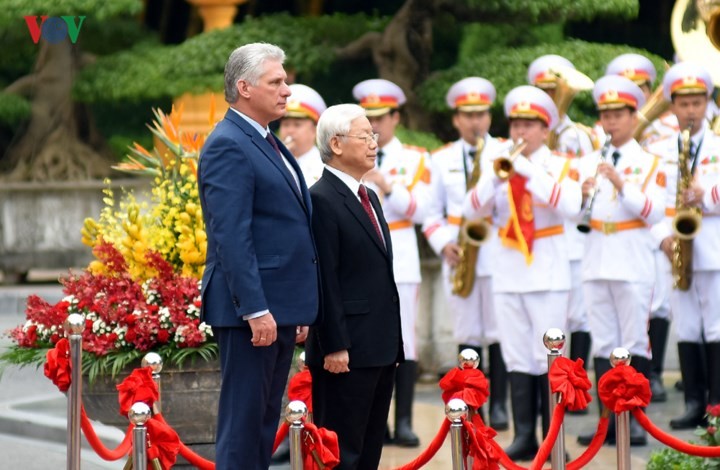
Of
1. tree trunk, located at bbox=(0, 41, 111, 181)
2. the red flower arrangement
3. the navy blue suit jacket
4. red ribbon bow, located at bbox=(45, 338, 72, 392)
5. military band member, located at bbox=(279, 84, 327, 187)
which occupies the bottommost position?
red ribbon bow, located at bbox=(45, 338, 72, 392)

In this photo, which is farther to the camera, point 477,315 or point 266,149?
point 477,315

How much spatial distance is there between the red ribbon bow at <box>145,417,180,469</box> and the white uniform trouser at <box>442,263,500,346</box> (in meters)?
3.93

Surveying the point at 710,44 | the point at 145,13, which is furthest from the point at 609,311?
the point at 145,13

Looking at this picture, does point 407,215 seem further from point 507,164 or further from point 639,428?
point 639,428

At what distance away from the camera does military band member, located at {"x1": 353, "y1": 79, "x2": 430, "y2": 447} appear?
9039 mm

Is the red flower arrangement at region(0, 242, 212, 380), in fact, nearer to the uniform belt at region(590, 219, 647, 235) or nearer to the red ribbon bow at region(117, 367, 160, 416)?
the red ribbon bow at region(117, 367, 160, 416)

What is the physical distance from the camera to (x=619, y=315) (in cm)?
889

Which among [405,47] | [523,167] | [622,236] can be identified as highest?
[405,47]

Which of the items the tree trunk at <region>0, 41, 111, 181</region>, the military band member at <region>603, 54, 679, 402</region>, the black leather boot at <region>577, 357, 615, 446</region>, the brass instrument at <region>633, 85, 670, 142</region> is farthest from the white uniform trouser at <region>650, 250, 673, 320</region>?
the tree trunk at <region>0, 41, 111, 181</region>

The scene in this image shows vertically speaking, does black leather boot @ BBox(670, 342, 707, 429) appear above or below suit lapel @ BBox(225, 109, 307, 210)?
below

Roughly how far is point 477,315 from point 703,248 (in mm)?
1301

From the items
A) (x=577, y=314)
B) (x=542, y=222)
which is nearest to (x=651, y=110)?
(x=577, y=314)

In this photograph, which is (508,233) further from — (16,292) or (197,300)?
(16,292)

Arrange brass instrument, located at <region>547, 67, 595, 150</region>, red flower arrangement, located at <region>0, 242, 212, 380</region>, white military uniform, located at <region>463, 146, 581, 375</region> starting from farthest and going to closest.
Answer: brass instrument, located at <region>547, 67, 595, 150</region> < white military uniform, located at <region>463, 146, 581, 375</region> < red flower arrangement, located at <region>0, 242, 212, 380</region>
